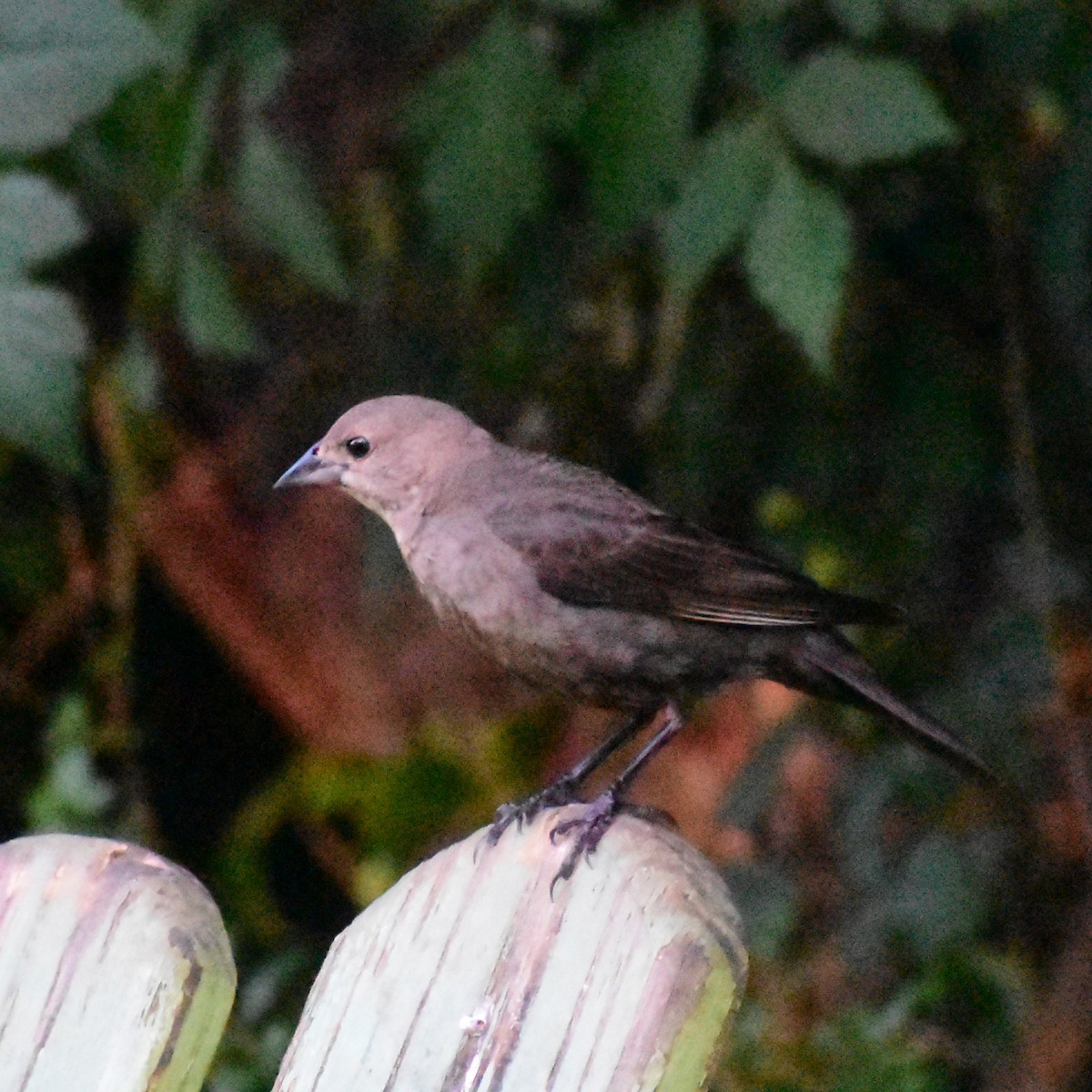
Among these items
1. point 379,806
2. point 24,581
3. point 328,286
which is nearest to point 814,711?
point 379,806

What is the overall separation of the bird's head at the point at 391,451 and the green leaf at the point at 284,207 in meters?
0.27

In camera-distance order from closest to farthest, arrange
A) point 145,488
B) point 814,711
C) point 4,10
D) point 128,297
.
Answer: point 4,10, point 814,711, point 128,297, point 145,488

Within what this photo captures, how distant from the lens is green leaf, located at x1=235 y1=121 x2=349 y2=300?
2.70 m

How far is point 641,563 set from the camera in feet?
8.68

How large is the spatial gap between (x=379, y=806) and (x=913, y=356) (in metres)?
1.53

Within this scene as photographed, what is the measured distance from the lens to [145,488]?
13.3 feet

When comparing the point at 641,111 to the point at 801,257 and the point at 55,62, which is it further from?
the point at 55,62

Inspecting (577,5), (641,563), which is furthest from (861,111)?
(641,563)

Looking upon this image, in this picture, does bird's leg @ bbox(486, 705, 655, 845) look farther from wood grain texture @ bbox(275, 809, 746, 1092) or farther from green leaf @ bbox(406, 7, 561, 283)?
green leaf @ bbox(406, 7, 561, 283)

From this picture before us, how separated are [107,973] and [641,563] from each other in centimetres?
140

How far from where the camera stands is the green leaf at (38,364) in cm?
202

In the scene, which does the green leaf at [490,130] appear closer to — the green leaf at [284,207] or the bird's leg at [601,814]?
the green leaf at [284,207]

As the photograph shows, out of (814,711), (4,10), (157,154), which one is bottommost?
(814,711)

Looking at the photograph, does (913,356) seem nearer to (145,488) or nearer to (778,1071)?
(778,1071)
